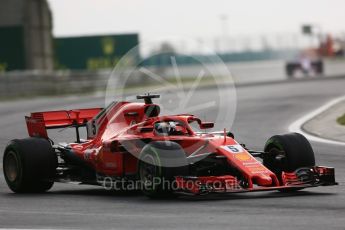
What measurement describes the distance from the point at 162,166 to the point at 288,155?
1792mm

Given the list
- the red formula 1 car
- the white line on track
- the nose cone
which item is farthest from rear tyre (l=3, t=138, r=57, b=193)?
the white line on track

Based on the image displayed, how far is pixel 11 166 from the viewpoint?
48.7ft

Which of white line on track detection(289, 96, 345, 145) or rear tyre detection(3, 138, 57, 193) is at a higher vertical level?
rear tyre detection(3, 138, 57, 193)

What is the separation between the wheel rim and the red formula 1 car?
0.04 feet

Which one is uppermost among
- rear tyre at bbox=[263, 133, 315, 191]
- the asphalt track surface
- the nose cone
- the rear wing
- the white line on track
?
the rear wing

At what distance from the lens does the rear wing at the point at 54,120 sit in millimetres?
15523

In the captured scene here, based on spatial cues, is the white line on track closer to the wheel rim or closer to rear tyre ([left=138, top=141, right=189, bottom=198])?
the wheel rim

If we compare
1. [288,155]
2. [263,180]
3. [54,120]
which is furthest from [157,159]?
[54,120]

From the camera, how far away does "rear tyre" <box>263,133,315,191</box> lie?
44.6 feet

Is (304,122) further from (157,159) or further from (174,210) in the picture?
(174,210)

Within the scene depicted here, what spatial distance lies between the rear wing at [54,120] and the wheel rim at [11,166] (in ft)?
2.47

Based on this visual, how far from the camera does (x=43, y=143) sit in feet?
47.4

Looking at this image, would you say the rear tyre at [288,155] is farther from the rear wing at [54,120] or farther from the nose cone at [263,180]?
the rear wing at [54,120]

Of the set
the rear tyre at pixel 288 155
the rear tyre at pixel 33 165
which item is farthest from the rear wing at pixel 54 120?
the rear tyre at pixel 288 155
